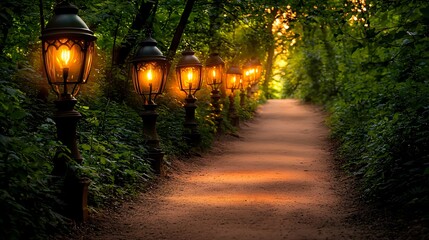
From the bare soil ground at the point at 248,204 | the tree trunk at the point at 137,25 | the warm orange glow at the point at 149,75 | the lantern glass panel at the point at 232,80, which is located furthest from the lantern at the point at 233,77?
the warm orange glow at the point at 149,75

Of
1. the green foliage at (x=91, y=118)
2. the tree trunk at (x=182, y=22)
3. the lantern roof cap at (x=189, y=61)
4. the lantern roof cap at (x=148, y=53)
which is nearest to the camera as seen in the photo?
the green foliage at (x=91, y=118)

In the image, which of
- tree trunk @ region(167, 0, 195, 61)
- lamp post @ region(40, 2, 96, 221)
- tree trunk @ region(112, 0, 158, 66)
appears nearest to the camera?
lamp post @ region(40, 2, 96, 221)

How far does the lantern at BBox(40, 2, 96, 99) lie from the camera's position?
6777 mm

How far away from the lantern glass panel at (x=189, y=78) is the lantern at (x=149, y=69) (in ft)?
8.94

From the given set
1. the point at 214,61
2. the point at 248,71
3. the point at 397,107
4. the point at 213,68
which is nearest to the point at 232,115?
the point at 248,71

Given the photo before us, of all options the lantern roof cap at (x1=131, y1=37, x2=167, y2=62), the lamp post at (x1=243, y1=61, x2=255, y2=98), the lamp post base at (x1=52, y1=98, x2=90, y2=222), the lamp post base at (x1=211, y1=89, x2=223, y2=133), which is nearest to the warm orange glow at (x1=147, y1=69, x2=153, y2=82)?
the lantern roof cap at (x1=131, y1=37, x2=167, y2=62)

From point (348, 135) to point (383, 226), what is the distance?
8912 millimetres

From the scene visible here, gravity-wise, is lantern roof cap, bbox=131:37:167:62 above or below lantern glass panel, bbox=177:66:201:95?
above

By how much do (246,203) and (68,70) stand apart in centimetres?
347

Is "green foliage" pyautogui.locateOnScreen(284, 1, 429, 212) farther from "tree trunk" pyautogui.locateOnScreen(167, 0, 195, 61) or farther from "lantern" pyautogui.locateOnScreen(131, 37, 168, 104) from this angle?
"lantern" pyautogui.locateOnScreen(131, 37, 168, 104)

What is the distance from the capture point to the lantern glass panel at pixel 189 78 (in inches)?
543

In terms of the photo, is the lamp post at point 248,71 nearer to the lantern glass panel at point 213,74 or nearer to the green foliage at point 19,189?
the lantern glass panel at point 213,74

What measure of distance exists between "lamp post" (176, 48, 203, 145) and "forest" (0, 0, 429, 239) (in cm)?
36

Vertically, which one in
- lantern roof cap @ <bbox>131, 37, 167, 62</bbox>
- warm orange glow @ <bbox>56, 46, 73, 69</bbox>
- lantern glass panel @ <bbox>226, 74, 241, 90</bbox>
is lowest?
lantern glass panel @ <bbox>226, 74, 241, 90</bbox>
